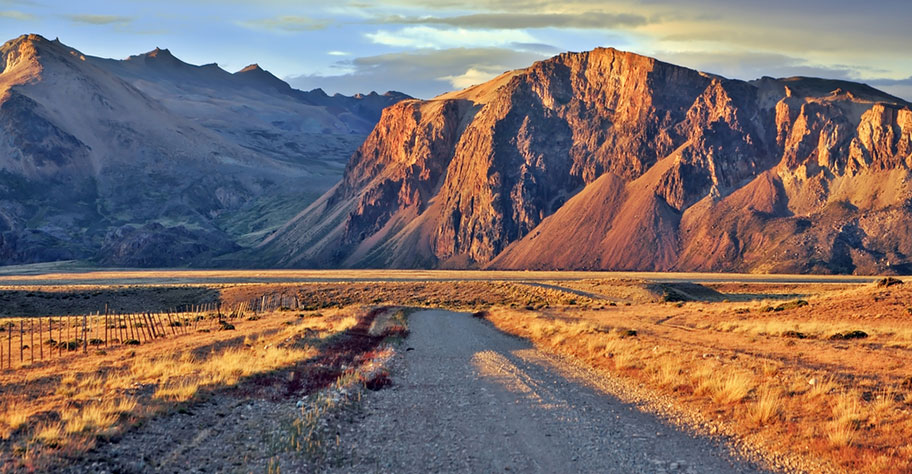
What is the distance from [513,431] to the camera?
594 inches

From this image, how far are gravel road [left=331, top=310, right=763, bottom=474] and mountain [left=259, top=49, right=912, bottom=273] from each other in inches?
4480

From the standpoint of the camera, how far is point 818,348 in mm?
26406

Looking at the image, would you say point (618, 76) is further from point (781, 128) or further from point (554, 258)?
point (554, 258)

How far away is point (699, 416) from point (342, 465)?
343 inches

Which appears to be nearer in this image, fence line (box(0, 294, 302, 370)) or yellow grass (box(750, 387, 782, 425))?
yellow grass (box(750, 387, 782, 425))

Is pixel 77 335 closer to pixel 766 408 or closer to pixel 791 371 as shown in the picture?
pixel 791 371

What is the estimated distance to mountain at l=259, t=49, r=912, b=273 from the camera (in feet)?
417

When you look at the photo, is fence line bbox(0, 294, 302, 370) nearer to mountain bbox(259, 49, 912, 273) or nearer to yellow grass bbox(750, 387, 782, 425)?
yellow grass bbox(750, 387, 782, 425)

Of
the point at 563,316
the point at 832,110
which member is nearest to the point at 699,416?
the point at 563,316

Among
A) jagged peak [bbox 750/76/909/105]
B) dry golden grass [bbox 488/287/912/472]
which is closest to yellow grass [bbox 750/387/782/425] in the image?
dry golden grass [bbox 488/287/912/472]

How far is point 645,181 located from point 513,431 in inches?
5609

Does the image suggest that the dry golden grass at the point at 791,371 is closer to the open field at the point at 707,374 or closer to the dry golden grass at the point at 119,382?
the open field at the point at 707,374

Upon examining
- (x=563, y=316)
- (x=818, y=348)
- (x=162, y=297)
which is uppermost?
(x=818, y=348)

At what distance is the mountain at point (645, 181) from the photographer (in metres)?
127
